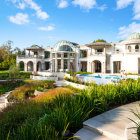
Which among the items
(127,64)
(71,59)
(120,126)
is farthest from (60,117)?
(71,59)

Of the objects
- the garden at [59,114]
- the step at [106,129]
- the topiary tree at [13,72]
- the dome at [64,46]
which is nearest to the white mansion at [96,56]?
the dome at [64,46]

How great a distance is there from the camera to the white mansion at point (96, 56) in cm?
2616

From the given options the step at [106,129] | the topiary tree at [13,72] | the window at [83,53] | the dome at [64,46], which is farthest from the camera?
the window at [83,53]

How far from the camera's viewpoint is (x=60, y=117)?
3559mm

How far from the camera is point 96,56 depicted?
98.7 ft

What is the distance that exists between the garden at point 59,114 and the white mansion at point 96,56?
68.9 feet

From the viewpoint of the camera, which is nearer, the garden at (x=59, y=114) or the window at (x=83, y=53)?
the garden at (x=59, y=114)

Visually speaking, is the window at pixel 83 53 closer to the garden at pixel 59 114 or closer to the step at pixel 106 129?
the garden at pixel 59 114

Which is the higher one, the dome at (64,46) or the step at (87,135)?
the dome at (64,46)

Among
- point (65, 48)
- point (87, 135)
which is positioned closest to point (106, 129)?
point (87, 135)

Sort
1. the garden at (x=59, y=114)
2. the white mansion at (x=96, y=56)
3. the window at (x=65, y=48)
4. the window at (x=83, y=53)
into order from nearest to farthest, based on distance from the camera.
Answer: the garden at (x=59, y=114), the white mansion at (x=96, y=56), the window at (x=65, y=48), the window at (x=83, y=53)

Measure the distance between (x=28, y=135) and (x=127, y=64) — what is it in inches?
1061

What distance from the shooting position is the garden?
296cm

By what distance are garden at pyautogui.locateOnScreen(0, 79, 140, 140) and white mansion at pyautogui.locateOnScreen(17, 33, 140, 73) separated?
2099 cm
